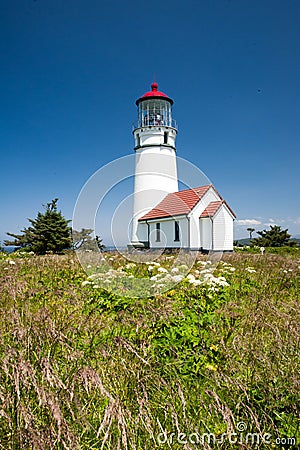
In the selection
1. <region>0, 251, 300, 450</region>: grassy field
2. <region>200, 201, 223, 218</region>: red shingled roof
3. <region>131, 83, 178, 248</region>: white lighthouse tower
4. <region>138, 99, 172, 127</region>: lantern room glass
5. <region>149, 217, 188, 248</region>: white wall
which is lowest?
<region>0, 251, 300, 450</region>: grassy field

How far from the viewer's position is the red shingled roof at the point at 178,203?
69.5 feet

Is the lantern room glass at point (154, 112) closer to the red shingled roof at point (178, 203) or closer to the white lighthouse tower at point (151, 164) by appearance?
the white lighthouse tower at point (151, 164)

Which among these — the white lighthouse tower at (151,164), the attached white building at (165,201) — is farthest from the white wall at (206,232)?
the white lighthouse tower at (151,164)

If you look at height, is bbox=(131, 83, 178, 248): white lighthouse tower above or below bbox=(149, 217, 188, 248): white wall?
above

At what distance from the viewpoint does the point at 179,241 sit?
71.3ft

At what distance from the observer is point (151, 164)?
81.4 feet

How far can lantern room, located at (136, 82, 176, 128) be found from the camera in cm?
2531

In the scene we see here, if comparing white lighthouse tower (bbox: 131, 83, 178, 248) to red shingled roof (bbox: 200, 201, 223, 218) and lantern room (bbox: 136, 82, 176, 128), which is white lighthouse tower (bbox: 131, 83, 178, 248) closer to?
lantern room (bbox: 136, 82, 176, 128)

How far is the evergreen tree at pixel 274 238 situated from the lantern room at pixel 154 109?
13171 mm

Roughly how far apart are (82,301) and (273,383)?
310 centimetres

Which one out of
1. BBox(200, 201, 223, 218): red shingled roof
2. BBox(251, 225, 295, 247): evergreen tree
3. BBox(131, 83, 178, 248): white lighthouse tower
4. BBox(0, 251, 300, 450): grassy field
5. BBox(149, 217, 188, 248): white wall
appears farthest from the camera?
BBox(251, 225, 295, 247): evergreen tree

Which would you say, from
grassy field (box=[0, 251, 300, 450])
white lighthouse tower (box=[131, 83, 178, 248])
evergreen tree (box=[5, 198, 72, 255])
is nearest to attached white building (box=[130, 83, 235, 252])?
white lighthouse tower (box=[131, 83, 178, 248])

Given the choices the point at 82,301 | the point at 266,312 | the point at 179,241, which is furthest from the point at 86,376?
the point at 179,241

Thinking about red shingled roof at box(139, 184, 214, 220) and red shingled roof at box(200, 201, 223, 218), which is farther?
Result: red shingled roof at box(139, 184, 214, 220)
